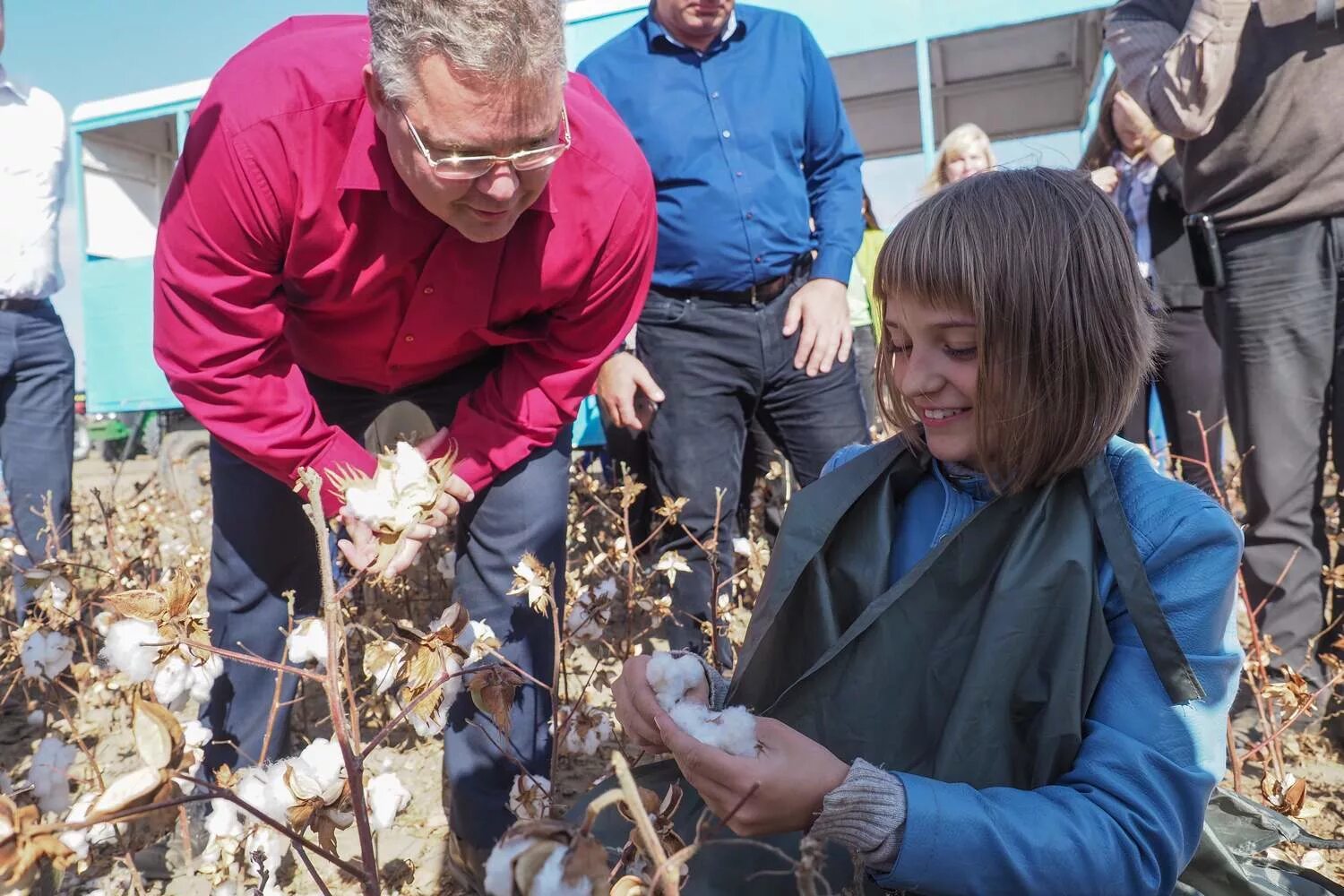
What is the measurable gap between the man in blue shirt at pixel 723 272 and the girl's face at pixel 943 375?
1282 millimetres

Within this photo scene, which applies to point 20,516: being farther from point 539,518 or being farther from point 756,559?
point 756,559

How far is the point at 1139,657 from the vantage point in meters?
1.02

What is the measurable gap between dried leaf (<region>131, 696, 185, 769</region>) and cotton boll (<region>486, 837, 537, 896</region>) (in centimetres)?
22

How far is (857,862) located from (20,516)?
3.11 meters

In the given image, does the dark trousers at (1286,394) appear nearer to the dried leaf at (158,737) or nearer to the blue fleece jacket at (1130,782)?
the blue fleece jacket at (1130,782)

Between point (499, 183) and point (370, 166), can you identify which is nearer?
→ point (499, 183)

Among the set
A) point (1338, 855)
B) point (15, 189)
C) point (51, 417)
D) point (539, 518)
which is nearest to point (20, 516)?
point (51, 417)

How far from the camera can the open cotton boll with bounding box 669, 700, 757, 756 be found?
0.86 metres

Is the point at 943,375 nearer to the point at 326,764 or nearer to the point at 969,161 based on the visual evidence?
the point at 326,764

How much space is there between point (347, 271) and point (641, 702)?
1.03 meters

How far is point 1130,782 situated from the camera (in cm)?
96

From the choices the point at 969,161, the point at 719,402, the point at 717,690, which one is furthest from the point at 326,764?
the point at 969,161

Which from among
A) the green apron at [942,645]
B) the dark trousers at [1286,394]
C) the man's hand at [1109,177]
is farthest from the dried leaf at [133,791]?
the man's hand at [1109,177]

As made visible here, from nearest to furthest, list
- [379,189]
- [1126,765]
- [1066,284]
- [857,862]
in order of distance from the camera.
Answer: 1. [857,862]
2. [1126,765]
3. [1066,284]
4. [379,189]
